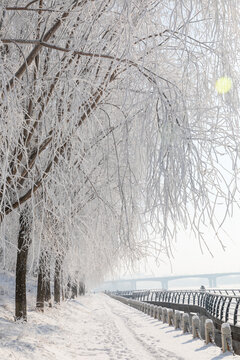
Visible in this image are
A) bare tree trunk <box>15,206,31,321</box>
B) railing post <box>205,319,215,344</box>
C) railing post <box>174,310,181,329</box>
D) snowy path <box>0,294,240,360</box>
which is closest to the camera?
snowy path <box>0,294,240,360</box>

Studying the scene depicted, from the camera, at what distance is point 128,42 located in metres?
3.48

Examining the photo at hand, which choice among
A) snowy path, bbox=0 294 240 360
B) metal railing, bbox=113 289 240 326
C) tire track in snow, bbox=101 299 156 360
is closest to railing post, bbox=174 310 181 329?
snowy path, bbox=0 294 240 360

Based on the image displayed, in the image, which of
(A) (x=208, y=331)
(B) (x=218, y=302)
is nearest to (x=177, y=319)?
(B) (x=218, y=302)

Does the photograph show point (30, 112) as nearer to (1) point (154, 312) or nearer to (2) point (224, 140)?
(2) point (224, 140)

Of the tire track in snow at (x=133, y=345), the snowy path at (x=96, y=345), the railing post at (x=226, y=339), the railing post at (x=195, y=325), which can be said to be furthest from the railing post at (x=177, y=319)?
the railing post at (x=226, y=339)

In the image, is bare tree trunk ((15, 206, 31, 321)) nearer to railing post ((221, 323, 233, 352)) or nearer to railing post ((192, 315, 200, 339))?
railing post ((192, 315, 200, 339))

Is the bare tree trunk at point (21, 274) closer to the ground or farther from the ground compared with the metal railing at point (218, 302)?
farther from the ground

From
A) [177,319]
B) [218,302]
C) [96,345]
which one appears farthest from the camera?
[177,319]

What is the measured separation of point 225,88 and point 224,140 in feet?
1.68

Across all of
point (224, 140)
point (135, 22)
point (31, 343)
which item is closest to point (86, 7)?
point (135, 22)

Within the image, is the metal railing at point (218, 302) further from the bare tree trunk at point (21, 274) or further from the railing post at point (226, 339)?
the bare tree trunk at point (21, 274)

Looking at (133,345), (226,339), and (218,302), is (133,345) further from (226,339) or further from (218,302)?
(218,302)

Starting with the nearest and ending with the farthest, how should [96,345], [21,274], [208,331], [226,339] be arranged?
[226,339]
[208,331]
[96,345]
[21,274]

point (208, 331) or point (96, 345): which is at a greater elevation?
point (208, 331)
